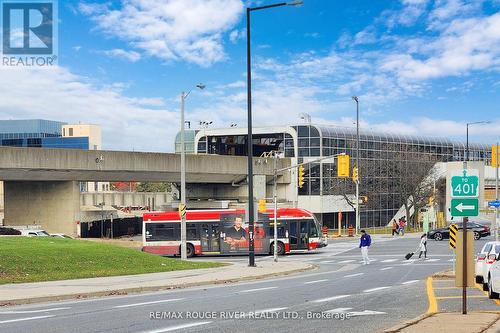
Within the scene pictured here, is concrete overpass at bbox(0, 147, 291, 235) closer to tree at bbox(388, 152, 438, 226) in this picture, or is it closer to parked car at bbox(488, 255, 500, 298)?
tree at bbox(388, 152, 438, 226)

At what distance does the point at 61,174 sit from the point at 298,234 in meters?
19.7

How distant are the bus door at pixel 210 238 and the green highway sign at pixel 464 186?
103 ft

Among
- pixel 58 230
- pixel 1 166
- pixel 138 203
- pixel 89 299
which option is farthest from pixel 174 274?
pixel 138 203

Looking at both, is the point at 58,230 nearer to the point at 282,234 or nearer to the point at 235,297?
the point at 282,234

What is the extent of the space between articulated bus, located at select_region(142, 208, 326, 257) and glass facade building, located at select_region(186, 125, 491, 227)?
30.1m

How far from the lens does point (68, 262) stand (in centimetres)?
2491

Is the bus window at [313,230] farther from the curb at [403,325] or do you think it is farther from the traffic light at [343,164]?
the curb at [403,325]

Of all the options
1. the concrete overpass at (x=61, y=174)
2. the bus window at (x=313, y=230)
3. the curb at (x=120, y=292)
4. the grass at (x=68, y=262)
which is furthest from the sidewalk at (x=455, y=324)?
the concrete overpass at (x=61, y=174)

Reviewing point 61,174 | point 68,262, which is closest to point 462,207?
point 68,262

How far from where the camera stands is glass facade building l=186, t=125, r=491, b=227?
76.4 metres

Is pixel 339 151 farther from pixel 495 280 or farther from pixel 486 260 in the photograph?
pixel 495 280

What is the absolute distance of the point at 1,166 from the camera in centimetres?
4662

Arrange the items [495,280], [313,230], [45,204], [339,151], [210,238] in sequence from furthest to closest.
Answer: [339,151], [45,204], [313,230], [210,238], [495,280]

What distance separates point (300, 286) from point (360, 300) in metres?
5.00
